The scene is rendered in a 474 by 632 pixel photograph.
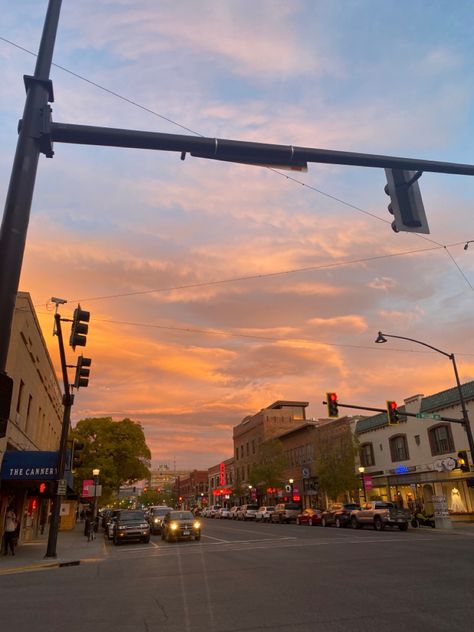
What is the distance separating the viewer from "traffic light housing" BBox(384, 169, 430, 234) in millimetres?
7211

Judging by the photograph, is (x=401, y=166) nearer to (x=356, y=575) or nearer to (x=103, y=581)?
(x=356, y=575)

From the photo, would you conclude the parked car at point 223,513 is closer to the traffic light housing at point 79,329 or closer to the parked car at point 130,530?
the parked car at point 130,530

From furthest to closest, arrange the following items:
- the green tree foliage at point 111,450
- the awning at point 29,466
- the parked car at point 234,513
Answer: the parked car at point 234,513, the green tree foliage at point 111,450, the awning at point 29,466

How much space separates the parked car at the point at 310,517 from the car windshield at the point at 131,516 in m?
17.8

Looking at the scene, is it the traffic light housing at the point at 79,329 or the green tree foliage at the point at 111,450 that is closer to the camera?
the traffic light housing at the point at 79,329

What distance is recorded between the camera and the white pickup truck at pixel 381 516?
3092cm

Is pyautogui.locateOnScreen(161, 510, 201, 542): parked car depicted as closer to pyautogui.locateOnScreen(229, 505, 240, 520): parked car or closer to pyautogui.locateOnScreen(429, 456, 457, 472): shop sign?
pyautogui.locateOnScreen(429, 456, 457, 472): shop sign

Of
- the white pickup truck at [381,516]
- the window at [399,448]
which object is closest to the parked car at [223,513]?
the window at [399,448]

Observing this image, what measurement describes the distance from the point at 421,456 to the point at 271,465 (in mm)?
30904

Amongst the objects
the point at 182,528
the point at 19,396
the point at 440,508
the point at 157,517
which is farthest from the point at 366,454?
the point at 19,396

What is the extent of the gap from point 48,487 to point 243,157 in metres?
18.5

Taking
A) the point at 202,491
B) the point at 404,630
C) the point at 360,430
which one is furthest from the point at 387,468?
the point at 202,491

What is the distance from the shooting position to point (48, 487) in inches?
823

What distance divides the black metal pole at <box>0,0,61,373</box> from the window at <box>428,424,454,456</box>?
38.4 metres
